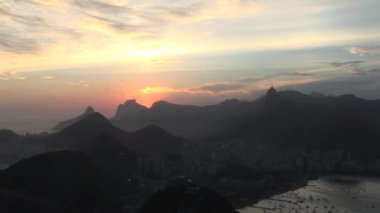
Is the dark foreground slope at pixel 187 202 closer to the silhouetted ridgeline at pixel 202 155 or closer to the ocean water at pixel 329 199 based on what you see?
the silhouetted ridgeline at pixel 202 155

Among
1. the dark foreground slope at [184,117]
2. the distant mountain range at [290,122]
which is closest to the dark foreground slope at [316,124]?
the distant mountain range at [290,122]

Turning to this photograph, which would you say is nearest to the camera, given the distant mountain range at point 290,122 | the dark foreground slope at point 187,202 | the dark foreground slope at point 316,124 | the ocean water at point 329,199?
Result: the dark foreground slope at point 187,202

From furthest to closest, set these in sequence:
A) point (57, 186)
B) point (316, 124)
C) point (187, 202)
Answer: point (316, 124) < point (57, 186) < point (187, 202)

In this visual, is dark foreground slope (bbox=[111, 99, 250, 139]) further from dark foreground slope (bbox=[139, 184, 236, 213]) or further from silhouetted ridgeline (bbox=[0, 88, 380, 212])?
dark foreground slope (bbox=[139, 184, 236, 213])

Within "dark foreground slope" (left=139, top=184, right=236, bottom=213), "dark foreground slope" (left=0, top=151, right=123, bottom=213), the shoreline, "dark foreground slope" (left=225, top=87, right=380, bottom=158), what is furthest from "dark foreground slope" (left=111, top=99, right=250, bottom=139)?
"dark foreground slope" (left=139, top=184, right=236, bottom=213)

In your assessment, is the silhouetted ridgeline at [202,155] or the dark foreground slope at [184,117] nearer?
the silhouetted ridgeline at [202,155]

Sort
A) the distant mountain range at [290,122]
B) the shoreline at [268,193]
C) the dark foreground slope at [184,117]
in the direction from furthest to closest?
1. the dark foreground slope at [184,117]
2. the distant mountain range at [290,122]
3. the shoreline at [268,193]

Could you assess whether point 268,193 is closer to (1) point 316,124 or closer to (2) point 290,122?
(1) point 316,124

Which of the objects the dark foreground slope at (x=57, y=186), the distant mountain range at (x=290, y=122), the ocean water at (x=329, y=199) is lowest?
the ocean water at (x=329, y=199)

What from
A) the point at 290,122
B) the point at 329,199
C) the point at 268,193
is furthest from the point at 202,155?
the point at 329,199

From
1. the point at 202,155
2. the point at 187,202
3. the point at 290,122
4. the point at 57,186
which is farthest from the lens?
the point at 290,122
